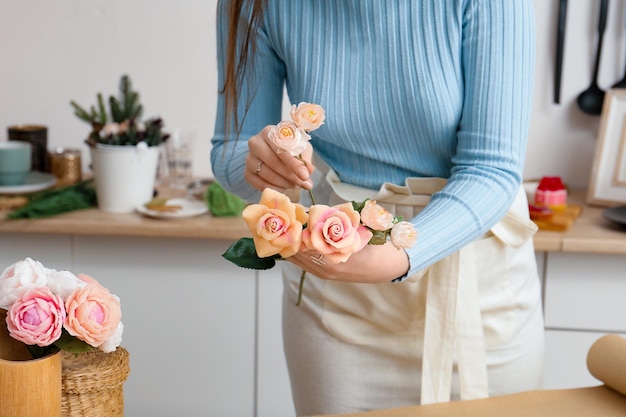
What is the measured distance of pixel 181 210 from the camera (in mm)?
2008

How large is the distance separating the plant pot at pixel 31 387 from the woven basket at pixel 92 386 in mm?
33

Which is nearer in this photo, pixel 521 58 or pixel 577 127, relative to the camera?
pixel 521 58

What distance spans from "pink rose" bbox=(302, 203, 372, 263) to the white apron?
0.36 m

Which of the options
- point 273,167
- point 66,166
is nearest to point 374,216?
Answer: point 273,167

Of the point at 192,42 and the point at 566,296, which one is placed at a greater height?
the point at 192,42

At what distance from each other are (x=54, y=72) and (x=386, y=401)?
1.45m

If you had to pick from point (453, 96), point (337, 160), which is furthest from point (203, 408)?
point (453, 96)

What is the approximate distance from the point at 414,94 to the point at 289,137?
1.04 feet

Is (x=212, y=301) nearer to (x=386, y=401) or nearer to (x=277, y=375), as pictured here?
(x=277, y=375)

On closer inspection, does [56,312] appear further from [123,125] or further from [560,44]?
[560,44]

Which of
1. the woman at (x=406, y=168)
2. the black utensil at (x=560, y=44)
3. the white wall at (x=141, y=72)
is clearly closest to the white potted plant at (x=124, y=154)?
the white wall at (x=141, y=72)

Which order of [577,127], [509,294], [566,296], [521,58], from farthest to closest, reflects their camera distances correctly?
[577,127] < [566,296] < [509,294] < [521,58]

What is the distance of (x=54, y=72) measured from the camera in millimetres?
2346

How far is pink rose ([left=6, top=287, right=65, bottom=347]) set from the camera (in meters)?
0.78
